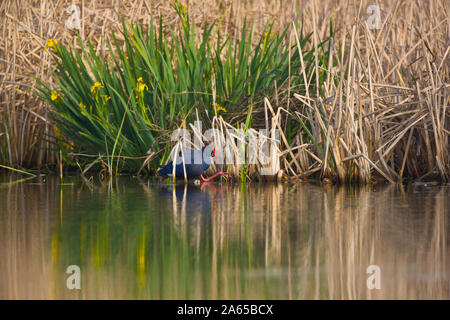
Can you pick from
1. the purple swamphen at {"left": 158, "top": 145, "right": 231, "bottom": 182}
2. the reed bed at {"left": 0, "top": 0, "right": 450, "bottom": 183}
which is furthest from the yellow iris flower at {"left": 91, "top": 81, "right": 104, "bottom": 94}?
the purple swamphen at {"left": 158, "top": 145, "right": 231, "bottom": 182}

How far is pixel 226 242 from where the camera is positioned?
3.58 metres

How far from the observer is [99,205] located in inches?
192

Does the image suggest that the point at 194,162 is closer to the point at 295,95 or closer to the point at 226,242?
the point at 295,95

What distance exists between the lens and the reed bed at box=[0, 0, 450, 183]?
233 inches

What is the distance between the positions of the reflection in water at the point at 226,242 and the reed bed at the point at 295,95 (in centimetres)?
53

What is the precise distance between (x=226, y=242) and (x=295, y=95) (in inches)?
104

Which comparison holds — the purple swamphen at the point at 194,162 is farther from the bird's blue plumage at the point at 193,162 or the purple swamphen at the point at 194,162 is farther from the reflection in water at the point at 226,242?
the reflection in water at the point at 226,242

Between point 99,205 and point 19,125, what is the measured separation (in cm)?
323

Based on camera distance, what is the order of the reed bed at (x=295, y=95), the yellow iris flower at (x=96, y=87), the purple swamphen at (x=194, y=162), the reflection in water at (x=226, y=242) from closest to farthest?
the reflection in water at (x=226, y=242), the reed bed at (x=295, y=95), the purple swamphen at (x=194, y=162), the yellow iris flower at (x=96, y=87)

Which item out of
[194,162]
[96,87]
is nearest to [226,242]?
[194,162]

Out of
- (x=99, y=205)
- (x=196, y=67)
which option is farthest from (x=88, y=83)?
(x=99, y=205)

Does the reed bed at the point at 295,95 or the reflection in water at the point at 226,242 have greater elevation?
the reed bed at the point at 295,95

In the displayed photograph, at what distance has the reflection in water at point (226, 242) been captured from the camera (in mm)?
2723

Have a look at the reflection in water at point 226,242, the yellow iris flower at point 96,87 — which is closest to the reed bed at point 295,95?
the yellow iris flower at point 96,87
